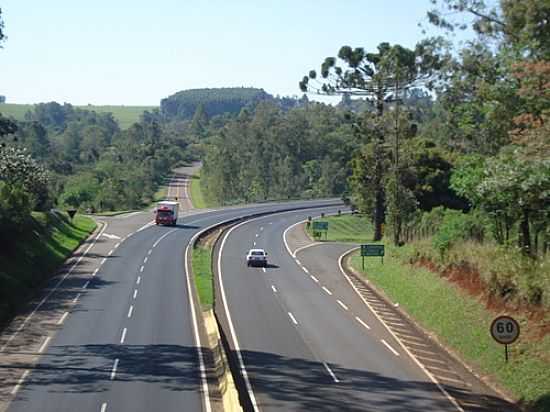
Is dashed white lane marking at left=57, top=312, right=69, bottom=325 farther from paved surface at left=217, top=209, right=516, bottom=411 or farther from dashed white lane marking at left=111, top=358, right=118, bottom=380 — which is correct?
dashed white lane marking at left=111, top=358, right=118, bottom=380

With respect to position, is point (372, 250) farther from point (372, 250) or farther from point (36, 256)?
point (36, 256)

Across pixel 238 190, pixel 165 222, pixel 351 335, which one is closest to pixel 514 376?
pixel 351 335

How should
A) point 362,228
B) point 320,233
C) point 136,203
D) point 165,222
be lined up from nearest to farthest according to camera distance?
point 320,233
point 165,222
point 362,228
point 136,203

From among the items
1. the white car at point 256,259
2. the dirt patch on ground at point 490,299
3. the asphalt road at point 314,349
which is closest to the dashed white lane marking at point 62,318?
the asphalt road at point 314,349

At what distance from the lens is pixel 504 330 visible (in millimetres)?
23344

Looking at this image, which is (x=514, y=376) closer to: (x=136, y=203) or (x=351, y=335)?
(x=351, y=335)

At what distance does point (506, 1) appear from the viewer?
28766mm

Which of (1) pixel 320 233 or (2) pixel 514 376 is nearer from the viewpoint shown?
(2) pixel 514 376

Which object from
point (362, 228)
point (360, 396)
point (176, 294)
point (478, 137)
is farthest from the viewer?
point (362, 228)

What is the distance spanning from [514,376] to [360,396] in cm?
469

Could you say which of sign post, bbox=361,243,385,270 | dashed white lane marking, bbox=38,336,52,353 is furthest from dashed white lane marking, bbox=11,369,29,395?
sign post, bbox=361,243,385,270

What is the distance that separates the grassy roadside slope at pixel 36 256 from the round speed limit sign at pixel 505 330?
23705 mm

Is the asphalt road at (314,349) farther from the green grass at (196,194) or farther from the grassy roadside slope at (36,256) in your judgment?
the green grass at (196,194)

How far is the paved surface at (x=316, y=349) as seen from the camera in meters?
24.8
